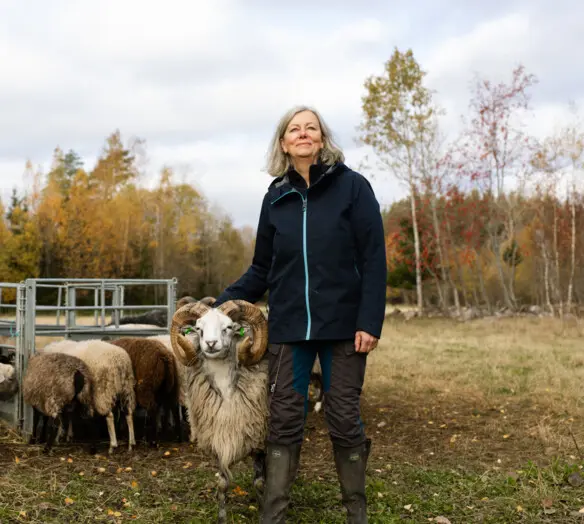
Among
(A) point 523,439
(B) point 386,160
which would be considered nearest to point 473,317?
(B) point 386,160

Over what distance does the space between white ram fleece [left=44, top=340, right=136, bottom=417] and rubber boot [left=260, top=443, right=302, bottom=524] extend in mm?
2969

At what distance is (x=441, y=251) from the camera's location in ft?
79.6

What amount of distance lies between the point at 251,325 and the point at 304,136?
4.08ft

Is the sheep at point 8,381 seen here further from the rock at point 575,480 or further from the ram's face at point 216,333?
the rock at point 575,480

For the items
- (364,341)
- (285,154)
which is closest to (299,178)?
(285,154)

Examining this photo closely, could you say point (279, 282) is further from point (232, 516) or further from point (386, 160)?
point (386, 160)

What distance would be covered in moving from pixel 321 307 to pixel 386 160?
68.9 ft

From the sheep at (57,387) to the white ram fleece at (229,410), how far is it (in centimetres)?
210

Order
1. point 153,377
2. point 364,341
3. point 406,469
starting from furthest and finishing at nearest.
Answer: point 153,377, point 406,469, point 364,341

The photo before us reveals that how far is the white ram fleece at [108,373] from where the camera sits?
6.07 meters

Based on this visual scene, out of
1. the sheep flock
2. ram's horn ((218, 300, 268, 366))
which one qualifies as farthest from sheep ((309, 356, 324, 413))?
ram's horn ((218, 300, 268, 366))

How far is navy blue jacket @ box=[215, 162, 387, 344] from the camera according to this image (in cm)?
342

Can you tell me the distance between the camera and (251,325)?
405 centimetres

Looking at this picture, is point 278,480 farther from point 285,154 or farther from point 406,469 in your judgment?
point 406,469
